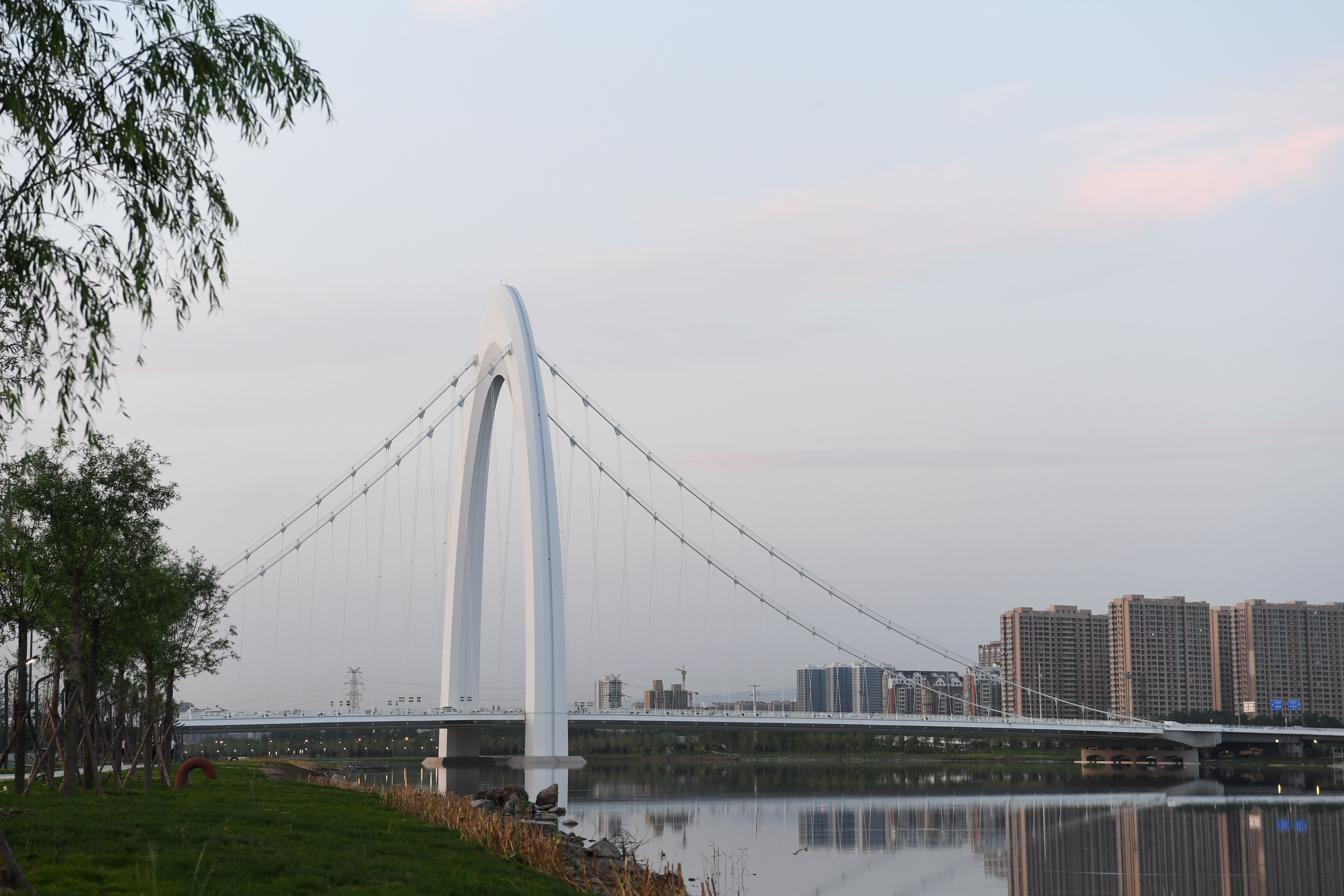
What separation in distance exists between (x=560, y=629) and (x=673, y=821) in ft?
74.5

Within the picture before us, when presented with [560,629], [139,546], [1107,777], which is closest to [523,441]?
[560,629]

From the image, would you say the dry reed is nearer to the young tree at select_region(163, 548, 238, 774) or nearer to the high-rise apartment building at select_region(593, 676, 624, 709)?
the young tree at select_region(163, 548, 238, 774)

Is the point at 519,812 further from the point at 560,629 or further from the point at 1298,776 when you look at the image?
the point at 1298,776

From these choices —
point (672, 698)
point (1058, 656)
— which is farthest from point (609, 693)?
point (1058, 656)

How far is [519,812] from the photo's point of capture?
29891 millimetres

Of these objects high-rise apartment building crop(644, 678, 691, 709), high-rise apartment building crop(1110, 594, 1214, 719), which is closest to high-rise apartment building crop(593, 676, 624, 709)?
high-rise apartment building crop(644, 678, 691, 709)

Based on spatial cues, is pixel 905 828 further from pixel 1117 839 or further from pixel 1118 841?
pixel 1118 841

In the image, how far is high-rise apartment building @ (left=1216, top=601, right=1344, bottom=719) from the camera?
15425 centimetres

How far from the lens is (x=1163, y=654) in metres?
155

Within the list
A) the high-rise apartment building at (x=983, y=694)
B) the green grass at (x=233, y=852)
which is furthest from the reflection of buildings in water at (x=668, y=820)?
Answer: the high-rise apartment building at (x=983, y=694)

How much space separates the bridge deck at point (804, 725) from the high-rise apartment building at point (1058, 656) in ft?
220

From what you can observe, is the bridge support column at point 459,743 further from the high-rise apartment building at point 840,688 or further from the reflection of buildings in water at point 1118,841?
the high-rise apartment building at point 840,688

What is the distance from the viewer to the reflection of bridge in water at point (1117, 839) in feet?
78.2

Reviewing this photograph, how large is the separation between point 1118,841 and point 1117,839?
0.87 metres
